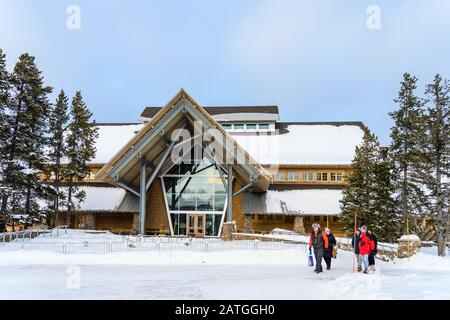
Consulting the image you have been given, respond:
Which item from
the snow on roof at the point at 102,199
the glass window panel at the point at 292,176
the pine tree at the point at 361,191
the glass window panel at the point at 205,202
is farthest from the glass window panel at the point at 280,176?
the snow on roof at the point at 102,199

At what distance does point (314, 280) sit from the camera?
38.3ft

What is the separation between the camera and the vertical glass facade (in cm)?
3366

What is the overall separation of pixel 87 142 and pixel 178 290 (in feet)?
81.7

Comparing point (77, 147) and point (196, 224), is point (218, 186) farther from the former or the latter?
point (77, 147)

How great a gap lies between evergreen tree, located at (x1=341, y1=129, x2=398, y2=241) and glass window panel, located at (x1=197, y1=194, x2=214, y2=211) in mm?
10898

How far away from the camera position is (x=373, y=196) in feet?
88.4

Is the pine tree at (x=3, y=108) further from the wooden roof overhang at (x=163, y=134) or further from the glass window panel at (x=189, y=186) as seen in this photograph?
the glass window panel at (x=189, y=186)

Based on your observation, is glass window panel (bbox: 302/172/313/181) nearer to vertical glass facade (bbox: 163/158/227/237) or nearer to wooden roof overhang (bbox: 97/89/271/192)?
vertical glass facade (bbox: 163/158/227/237)

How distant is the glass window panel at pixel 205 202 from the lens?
33.7m

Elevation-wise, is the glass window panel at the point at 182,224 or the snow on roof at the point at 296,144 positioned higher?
the snow on roof at the point at 296,144

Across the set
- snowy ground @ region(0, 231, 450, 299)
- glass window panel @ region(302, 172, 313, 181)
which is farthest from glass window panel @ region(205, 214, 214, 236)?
snowy ground @ region(0, 231, 450, 299)

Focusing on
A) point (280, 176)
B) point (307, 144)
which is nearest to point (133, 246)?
point (280, 176)

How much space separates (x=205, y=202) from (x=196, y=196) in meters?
0.90

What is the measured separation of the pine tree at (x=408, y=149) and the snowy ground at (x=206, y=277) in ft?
28.0
